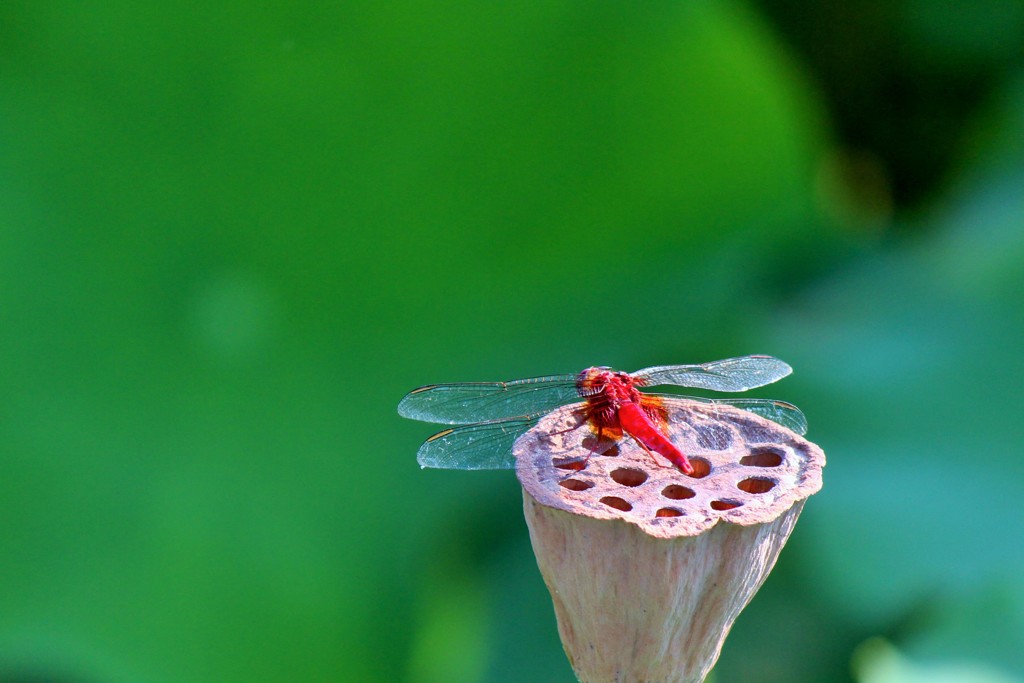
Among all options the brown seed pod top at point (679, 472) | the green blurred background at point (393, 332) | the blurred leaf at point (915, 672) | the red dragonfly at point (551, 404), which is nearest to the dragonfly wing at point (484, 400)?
the red dragonfly at point (551, 404)

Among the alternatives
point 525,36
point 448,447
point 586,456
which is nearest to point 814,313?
point 525,36

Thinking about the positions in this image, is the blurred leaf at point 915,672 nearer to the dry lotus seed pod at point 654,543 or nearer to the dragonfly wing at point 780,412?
the dragonfly wing at point 780,412

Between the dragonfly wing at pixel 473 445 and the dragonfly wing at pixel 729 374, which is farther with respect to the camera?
the dragonfly wing at pixel 729 374

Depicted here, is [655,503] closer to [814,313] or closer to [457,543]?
[457,543]

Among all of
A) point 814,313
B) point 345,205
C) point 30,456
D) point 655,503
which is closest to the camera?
point 655,503

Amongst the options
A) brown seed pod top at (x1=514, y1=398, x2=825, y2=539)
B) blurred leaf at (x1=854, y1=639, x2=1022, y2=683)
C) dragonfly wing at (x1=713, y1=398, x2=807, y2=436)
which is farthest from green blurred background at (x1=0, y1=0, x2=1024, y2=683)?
brown seed pod top at (x1=514, y1=398, x2=825, y2=539)
